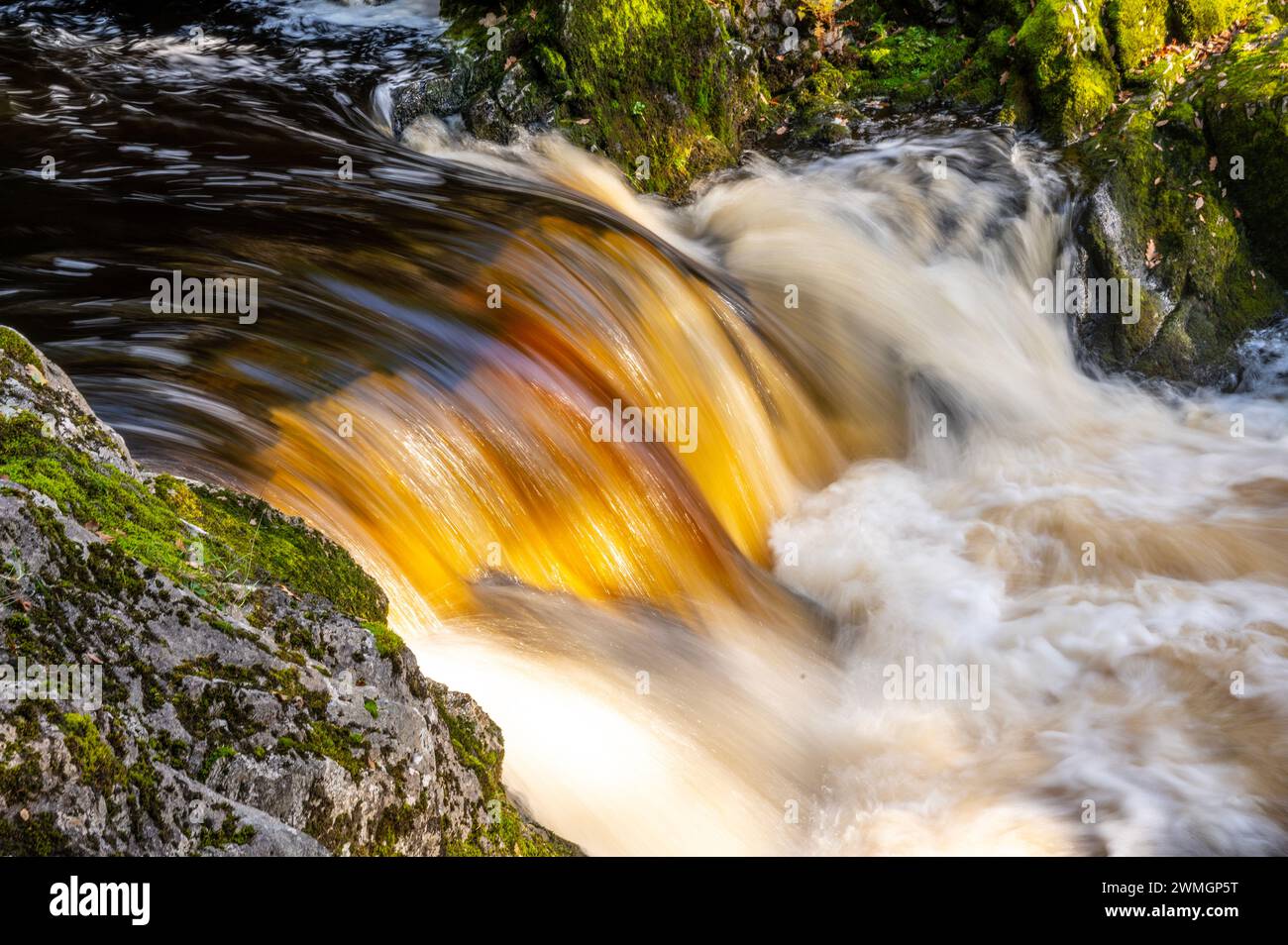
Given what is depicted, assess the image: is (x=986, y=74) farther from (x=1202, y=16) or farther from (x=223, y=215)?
(x=223, y=215)

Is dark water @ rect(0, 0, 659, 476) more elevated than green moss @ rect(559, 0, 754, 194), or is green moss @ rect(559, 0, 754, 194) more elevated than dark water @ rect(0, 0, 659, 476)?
green moss @ rect(559, 0, 754, 194)

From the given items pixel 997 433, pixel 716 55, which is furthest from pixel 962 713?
pixel 716 55

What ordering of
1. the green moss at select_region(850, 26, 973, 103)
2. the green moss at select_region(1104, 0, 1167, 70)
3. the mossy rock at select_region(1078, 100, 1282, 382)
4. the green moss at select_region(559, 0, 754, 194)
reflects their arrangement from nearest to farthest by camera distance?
the mossy rock at select_region(1078, 100, 1282, 382) → the green moss at select_region(559, 0, 754, 194) → the green moss at select_region(1104, 0, 1167, 70) → the green moss at select_region(850, 26, 973, 103)

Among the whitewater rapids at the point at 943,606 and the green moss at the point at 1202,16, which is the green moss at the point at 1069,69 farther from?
the green moss at the point at 1202,16

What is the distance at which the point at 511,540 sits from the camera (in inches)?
204

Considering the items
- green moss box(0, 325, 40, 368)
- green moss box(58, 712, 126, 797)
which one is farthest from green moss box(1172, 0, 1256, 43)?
green moss box(58, 712, 126, 797)

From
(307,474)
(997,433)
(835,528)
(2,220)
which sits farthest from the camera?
(997,433)

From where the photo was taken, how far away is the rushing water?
4637 mm

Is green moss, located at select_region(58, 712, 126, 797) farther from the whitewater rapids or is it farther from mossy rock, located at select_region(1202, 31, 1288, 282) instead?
mossy rock, located at select_region(1202, 31, 1288, 282)

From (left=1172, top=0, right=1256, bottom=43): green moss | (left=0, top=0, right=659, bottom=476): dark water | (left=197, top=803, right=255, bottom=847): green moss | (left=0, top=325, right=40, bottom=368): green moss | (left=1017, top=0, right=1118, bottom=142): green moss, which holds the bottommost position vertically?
(left=197, top=803, right=255, bottom=847): green moss

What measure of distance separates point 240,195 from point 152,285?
1477mm

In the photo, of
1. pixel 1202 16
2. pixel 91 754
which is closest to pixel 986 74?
pixel 1202 16

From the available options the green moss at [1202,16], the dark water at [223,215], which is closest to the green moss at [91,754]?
the dark water at [223,215]

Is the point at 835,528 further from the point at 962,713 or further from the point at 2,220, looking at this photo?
the point at 2,220
